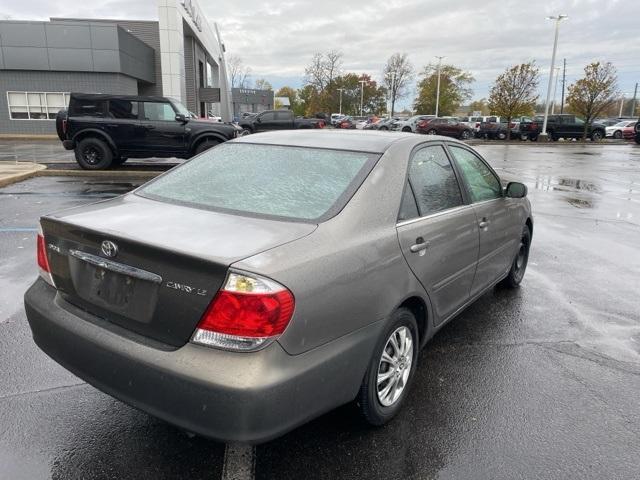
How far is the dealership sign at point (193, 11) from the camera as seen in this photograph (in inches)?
1220

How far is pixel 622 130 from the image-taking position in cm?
4156

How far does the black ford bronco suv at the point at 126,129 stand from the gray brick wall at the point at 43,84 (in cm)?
1808

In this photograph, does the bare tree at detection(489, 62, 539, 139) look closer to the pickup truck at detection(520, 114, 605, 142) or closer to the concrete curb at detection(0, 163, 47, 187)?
the pickup truck at detection(520, 114, 605, 142)

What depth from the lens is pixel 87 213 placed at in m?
2.62

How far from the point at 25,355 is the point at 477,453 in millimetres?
2956

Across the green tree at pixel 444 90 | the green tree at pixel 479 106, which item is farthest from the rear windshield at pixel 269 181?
the green tree at pixel 479 106

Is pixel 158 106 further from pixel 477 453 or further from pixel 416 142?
pixel 477 453

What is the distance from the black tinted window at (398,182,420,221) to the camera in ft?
9.38

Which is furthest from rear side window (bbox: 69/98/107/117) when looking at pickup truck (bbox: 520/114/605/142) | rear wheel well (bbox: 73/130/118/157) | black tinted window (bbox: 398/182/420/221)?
pickup truck (bbox: 520/114/605/142)

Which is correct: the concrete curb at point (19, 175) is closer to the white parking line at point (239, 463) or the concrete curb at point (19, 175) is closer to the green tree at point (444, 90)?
the white parking line at point (239, 463)

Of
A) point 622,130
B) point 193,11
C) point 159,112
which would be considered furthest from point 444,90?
point 159,112

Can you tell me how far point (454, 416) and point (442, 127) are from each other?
34.6 metres

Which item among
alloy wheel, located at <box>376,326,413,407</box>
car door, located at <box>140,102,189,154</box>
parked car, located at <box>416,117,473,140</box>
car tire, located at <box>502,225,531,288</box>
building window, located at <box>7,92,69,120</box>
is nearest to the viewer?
alloy wheel, located at <box>376,326,413,407</box>

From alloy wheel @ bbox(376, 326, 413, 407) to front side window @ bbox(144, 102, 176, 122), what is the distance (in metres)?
11.8
